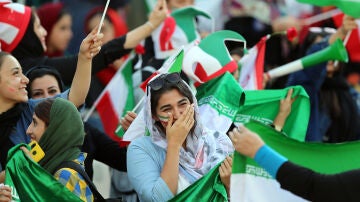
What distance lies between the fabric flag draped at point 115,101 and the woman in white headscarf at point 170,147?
195 cm

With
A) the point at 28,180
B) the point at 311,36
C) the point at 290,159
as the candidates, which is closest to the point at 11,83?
the point at 28,180

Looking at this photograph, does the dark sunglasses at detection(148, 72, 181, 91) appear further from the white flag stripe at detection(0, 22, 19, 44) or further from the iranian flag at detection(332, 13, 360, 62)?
the iranian flag at detection(332, 13, 360, 62)

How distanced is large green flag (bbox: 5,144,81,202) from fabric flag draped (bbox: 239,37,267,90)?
108 inches

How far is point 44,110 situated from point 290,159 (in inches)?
55.0

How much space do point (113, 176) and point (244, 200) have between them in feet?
8.60

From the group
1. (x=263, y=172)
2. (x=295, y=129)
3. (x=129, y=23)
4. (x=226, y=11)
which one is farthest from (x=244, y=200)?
(x=129, y=23)

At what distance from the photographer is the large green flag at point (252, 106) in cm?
695

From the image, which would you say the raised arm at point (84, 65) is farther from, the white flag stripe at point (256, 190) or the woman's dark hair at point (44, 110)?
the white flag stripe at point (256, 190)

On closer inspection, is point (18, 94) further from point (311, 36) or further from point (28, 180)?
point (311, 36)

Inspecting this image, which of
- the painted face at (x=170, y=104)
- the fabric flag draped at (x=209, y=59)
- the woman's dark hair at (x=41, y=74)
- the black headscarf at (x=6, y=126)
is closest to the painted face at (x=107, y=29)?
the fabric flag draped at (x=209, y=59)

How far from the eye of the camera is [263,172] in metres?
5.43

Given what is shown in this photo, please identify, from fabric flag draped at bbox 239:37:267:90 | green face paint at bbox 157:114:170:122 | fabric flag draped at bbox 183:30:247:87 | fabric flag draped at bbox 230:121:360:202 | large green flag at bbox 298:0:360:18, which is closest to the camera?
fabric flag draped at bbox 230:121:360:202

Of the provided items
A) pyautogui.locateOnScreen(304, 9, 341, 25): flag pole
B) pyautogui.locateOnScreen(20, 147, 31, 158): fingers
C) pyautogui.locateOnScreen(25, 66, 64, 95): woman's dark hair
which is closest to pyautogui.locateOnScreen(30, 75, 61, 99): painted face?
pyautogui.locateOnScreen(25, 66, 64, 95): woman's dark hair

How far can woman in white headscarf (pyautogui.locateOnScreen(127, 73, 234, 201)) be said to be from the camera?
5.69m
